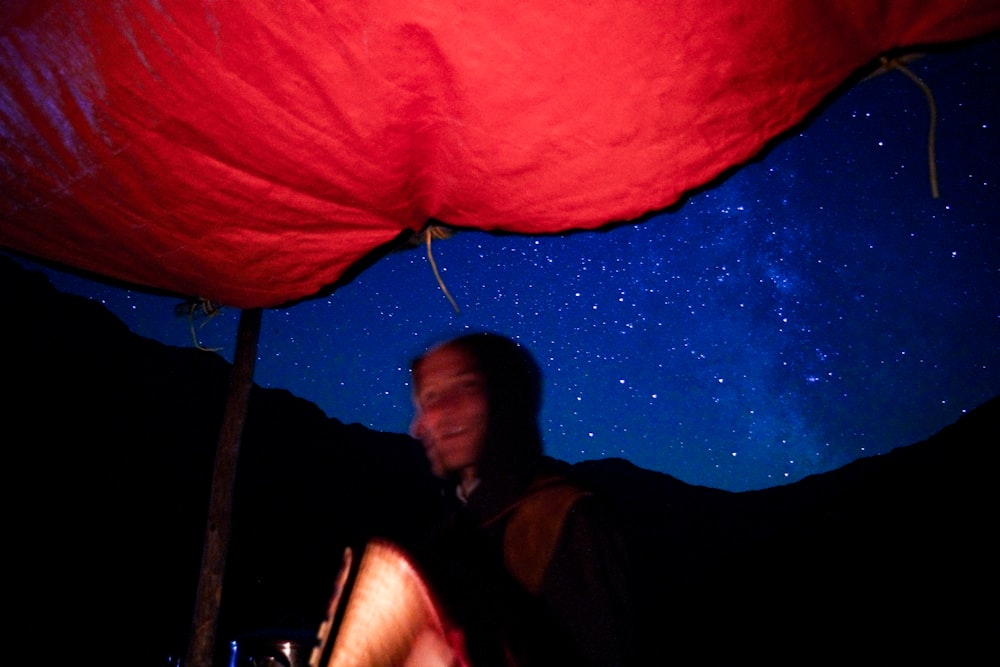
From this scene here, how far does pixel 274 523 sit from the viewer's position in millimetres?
23594

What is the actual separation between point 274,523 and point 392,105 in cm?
2587

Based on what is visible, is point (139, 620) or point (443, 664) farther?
point (139, 620)

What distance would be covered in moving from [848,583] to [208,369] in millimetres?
33562

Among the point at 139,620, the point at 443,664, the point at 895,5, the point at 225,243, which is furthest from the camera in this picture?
the point at 139,620

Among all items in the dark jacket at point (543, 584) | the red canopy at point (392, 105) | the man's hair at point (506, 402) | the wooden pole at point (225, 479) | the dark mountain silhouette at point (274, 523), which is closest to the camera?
the dark jacket at point (543, 584)

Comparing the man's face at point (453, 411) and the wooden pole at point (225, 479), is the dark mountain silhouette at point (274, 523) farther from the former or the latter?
the man's face at point (453, 411)

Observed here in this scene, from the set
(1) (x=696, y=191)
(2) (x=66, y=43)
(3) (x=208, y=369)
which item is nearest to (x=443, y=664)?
(1) (x=696, y=191)

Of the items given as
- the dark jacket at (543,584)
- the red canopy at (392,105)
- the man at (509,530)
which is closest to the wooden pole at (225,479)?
the red canopy at (392,105)

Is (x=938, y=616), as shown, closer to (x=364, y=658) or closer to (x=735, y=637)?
(x=735, y=637)

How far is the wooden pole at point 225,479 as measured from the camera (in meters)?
4.16

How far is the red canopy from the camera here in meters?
1.53

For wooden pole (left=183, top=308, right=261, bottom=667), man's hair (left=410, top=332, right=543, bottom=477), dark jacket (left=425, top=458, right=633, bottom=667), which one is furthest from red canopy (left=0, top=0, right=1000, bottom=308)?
wooden pole (left=183, top=308, right=261, bottom=667)

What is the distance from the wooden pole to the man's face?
111 inches

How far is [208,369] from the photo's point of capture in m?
28.0
